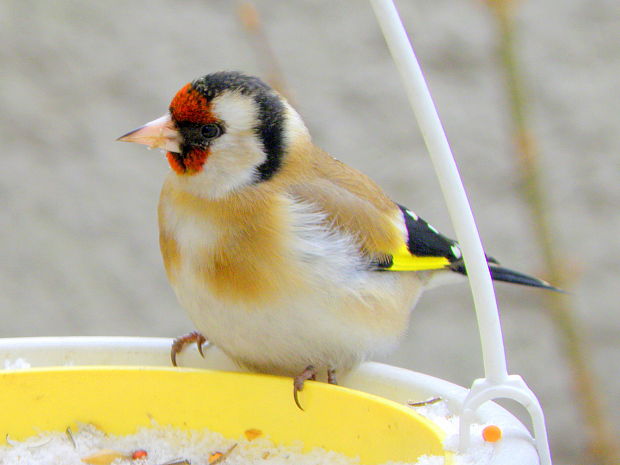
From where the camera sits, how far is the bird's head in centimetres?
148

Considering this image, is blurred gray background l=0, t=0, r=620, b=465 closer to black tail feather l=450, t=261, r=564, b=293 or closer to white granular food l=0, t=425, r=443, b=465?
black tail feather l=450, t=261, r=564, b=293

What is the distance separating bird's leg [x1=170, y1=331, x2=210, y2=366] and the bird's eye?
0.31 m

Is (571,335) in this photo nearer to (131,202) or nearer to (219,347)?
(219,347)

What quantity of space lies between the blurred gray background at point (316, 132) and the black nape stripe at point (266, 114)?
115cm

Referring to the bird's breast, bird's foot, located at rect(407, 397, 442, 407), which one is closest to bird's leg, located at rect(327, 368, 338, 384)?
A: the bird's breast

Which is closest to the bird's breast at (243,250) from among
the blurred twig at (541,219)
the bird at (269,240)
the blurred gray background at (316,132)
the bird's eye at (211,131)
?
the bird at (269,240)

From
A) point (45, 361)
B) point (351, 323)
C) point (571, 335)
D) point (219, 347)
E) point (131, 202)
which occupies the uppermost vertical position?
point (131, 202)

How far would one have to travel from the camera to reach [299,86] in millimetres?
2730

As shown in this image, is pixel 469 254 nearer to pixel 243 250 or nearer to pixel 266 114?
pixel 243 250

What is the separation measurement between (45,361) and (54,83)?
151 centimetres

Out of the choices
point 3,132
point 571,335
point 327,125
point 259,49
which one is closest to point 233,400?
point 571,335

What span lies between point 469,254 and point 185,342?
65 cm

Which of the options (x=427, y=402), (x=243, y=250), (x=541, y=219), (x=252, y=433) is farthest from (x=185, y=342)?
(x=541, y=219)

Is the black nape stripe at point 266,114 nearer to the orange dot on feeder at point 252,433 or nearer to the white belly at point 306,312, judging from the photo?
the white belly at point 306,312
